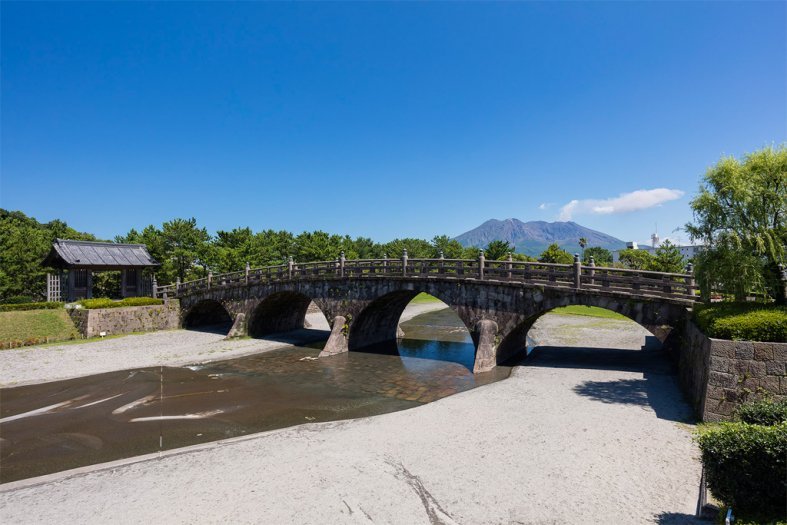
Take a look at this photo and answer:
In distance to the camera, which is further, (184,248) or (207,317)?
(184,248)

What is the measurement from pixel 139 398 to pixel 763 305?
92.8ft

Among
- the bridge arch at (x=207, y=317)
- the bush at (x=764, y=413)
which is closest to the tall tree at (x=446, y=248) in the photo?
the bridge arch at (x=207, y=317)

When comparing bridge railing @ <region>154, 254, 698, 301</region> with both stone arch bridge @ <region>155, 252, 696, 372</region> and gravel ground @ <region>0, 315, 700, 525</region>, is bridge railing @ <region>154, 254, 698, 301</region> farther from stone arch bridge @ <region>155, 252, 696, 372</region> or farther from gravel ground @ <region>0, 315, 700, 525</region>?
gravel ground @ <region>0, 315, 700, 525</region>

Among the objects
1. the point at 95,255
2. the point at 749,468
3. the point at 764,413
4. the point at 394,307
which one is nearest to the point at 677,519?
the point at 749,468

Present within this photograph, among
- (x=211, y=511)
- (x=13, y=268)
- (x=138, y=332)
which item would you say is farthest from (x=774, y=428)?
(x=13, y=268)

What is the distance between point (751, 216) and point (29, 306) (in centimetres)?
5307

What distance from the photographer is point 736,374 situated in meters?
12.6

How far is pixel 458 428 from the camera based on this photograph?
14.1m

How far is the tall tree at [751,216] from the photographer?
45.9 ft

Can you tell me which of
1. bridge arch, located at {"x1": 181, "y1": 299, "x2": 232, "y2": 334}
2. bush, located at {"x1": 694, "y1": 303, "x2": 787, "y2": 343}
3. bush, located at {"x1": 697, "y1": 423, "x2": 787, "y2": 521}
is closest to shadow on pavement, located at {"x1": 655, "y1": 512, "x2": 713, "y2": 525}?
bush, located at {"x1": 697, "y1": 423, "x2": 787, "y2": 521}

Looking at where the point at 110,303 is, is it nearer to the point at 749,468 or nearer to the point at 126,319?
the point at 126,319

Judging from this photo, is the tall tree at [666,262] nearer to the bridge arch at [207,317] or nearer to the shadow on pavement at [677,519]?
the shadow on pavement at [677,519]

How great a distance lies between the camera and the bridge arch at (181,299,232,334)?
1649 inches

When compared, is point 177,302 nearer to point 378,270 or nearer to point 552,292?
point 378,270
